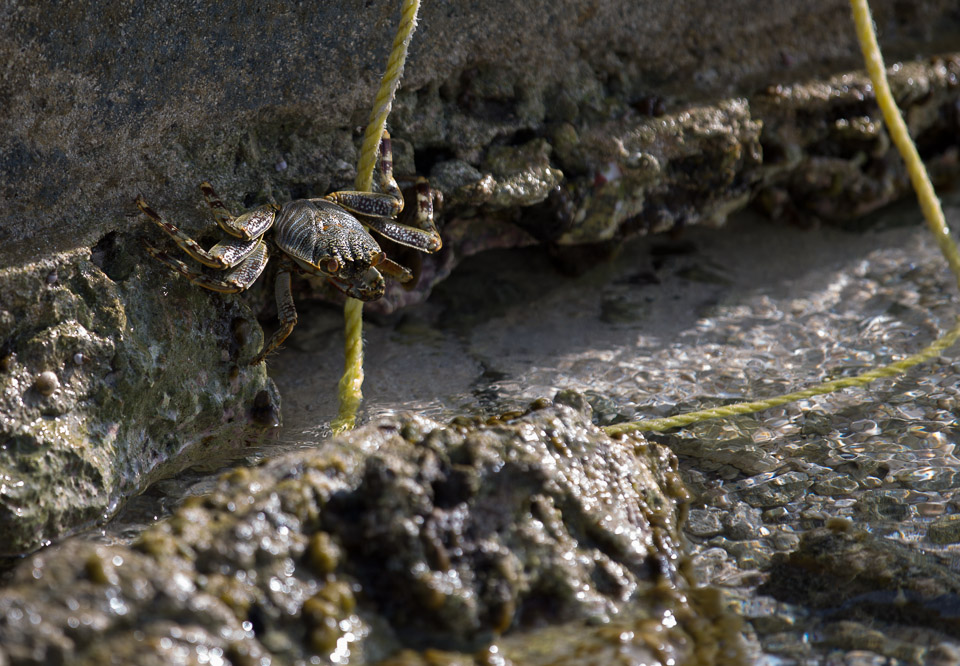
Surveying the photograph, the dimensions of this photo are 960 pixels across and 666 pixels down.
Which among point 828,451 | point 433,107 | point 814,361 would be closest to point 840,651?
point 828,451

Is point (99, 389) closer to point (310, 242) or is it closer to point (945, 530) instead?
point (310, 242)

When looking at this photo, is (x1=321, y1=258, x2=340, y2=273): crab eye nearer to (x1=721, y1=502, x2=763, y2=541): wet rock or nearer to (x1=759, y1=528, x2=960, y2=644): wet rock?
(x1=721, y1=502, x2=763, y2=541): wet rock

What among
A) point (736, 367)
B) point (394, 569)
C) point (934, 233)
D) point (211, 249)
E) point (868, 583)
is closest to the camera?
point (394, 569)

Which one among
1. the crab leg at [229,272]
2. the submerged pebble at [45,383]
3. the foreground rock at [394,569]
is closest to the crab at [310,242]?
the crab leg at [229,272]

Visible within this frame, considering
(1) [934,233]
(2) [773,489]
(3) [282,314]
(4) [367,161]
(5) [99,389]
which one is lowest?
(2) [773,489]

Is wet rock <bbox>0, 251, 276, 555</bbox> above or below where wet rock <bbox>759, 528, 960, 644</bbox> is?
above

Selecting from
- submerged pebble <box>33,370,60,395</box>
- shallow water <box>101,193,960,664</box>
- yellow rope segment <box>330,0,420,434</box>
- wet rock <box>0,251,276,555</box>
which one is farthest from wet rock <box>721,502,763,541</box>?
submerged pebble <box>33,370,60,395</box>

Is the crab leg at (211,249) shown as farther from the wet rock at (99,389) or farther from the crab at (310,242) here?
the wet rock at (99,389)

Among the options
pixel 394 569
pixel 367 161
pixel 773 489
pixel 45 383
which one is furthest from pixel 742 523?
pixel 45 383
